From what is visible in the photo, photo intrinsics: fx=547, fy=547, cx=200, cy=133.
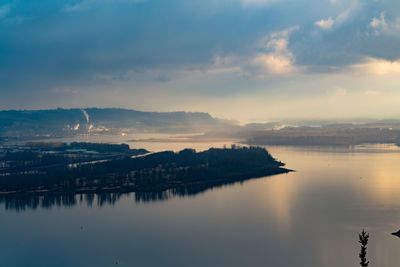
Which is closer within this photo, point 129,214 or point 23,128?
point 129,214

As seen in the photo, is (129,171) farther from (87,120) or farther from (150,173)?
(87,120)

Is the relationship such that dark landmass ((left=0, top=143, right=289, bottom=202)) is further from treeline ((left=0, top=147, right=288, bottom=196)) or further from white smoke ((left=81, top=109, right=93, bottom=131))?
white smoke ((left=81, top=109, right=93, bottom=131))

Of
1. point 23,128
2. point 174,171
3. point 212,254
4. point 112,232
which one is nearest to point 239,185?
point 174,171

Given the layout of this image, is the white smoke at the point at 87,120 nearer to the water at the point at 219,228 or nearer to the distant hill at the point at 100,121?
the distant hill at the point at 100,121

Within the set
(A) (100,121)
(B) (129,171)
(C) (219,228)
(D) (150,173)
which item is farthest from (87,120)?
(C) (219,228)

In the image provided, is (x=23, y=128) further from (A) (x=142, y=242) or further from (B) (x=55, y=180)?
(A) (x=142, y=242)

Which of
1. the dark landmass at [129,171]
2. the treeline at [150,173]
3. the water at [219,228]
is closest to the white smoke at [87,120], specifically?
the dark landmass at [129,171]
